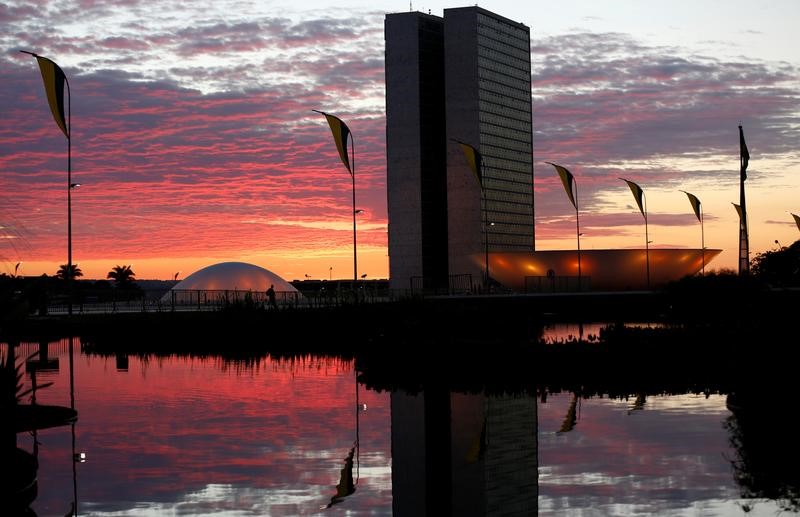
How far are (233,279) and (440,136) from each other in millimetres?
77297

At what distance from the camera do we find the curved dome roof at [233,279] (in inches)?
3861

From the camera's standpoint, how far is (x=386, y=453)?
58.9ft

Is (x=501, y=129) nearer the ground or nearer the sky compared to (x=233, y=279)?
nearer the sky

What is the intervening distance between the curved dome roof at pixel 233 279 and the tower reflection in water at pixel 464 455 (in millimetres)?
74184

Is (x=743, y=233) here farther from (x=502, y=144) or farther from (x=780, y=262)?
(x=502, y=144)

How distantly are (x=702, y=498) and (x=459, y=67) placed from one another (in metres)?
153

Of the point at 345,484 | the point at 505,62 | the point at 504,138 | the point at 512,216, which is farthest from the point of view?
the point at 512,216

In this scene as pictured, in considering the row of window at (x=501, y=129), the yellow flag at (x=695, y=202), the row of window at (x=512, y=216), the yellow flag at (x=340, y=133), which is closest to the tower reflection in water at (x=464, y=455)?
the yellow flag at (x=340, y=133)

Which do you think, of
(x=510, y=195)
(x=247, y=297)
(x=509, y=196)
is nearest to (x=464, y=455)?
(x=247, y=297)

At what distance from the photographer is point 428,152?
16600cm

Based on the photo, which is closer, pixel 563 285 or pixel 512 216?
pixel 563 285

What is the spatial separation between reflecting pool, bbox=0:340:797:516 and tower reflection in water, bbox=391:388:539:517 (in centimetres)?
4

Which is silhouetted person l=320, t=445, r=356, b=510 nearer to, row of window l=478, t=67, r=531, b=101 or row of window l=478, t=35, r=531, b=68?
row of window l=478, t=67, r=531, b=101

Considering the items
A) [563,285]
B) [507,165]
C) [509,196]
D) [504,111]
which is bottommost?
[563,285]
